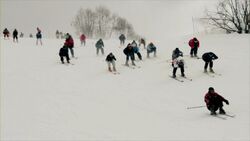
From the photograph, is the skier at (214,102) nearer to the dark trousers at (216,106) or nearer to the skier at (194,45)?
the dark trousers at (216,106)

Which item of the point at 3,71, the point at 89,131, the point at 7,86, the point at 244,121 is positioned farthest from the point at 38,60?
the point at 244,121

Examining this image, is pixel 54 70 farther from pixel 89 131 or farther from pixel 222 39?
pixel 222 39

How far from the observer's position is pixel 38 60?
103ft

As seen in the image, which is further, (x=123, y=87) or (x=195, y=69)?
(x=195, y=69)

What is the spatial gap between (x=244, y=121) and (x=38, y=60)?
61.9 feet

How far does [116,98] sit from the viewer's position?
2119cm

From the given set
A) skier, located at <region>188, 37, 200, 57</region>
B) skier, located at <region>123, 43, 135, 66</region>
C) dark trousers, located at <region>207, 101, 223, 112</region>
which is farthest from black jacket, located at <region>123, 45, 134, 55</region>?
dark trousers, located at <region>207, 101, 223, 112</region>

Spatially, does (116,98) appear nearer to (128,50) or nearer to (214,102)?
(214,102)

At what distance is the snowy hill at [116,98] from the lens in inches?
605

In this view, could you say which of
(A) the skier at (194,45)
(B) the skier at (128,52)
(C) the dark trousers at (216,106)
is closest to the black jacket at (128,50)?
(B) the skier at (128,52)

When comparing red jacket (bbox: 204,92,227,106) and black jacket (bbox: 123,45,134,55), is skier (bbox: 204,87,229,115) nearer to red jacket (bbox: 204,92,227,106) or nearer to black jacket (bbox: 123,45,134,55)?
red jacket (bbox: 204,92,227,106)

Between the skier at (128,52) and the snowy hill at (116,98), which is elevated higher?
the skier at (128,52)

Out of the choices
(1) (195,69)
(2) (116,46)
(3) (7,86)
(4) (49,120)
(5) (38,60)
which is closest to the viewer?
(4) (49,120)

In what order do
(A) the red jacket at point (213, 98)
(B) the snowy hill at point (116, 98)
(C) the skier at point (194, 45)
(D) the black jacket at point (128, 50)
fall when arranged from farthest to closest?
(C) the skier at point (194, 45)
(D) the black jacket at point (128, 50)
(A) the red jacket at point (213, 98)
(B) the snowy hill at point (116, 98)
